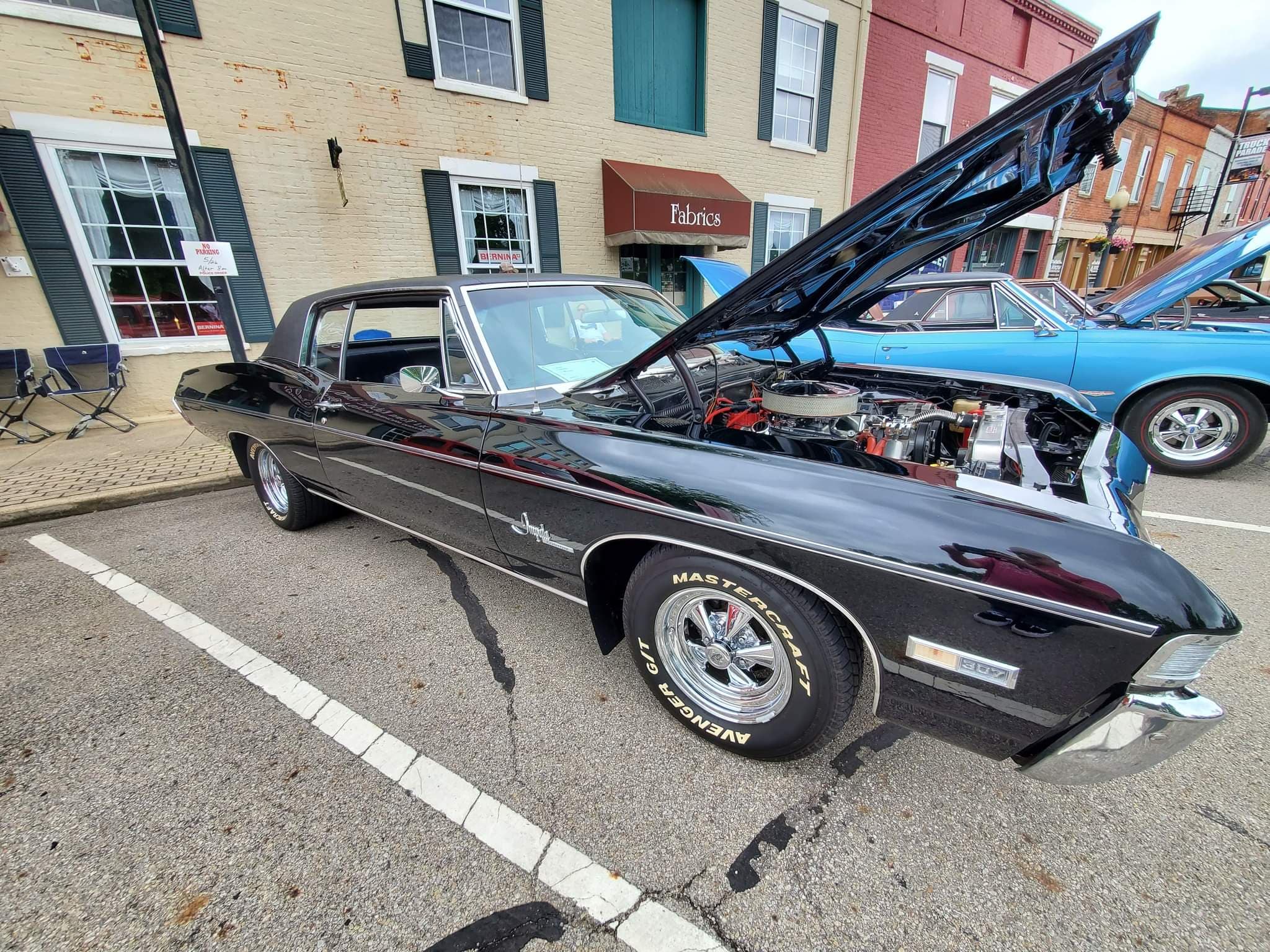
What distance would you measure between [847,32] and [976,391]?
34.1 feet

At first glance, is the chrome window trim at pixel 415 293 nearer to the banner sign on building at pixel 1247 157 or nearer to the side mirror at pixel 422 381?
the side mirror at pixel 422 381

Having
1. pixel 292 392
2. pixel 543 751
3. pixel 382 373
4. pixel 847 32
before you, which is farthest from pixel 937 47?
pixel 543 751

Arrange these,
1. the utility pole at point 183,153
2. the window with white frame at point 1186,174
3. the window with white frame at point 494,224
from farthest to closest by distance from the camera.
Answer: the window with white frame at point 1186,174 → the window with white frame at point 494,224 → the utility pole at point 183,153

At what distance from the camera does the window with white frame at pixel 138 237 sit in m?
5.51

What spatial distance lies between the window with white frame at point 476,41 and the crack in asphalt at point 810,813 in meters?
8.15

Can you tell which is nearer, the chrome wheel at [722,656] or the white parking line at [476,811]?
the white parking line at [476,811]

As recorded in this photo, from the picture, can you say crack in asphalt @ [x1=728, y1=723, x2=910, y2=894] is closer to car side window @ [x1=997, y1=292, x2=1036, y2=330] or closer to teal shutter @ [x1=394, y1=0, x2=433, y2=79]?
car side window @ [x1=997, y1=292, x2=1036, y2=330]

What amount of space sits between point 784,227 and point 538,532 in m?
9.98

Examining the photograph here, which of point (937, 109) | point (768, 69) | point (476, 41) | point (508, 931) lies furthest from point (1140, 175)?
point (508, 931)

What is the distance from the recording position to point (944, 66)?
432 inches

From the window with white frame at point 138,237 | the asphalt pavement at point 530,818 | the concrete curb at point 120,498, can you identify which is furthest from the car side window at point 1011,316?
the window with white frame at point 138,237

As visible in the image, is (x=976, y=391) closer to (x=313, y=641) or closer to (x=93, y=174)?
(x=313, y=641)

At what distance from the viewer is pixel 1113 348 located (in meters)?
4.16

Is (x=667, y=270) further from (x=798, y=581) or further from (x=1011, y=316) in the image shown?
(x=798, y=581)
